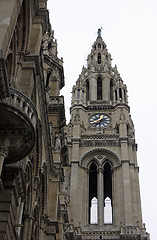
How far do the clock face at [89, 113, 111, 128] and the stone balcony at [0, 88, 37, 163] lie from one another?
1460 inches

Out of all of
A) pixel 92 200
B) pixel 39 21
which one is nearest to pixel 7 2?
pixel 39 21

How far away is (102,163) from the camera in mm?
44188

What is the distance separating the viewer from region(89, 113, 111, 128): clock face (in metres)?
49.0

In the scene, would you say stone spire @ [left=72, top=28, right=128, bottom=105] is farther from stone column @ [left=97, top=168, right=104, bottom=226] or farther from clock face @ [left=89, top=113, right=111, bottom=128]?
stone column @ [left=97, top=168, right=104, bottom=226]

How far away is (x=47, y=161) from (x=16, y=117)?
10240 millimetres

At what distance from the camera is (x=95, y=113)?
166 ft

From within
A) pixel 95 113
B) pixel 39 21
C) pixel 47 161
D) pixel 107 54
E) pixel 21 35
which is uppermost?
pixel 107 54

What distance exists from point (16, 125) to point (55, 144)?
1351cm

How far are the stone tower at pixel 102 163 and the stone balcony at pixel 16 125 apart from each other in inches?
1023

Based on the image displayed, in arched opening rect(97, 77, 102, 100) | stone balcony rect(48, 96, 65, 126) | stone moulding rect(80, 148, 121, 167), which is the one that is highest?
Answer: arched opening rect(97, 77, 102, 100)

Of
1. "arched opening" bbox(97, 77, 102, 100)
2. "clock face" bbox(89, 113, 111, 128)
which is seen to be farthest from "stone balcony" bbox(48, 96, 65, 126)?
"arched opening" bbox(97, 77, 102, 100)

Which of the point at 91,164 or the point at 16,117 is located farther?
the point at 91,164

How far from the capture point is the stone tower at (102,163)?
3819cm

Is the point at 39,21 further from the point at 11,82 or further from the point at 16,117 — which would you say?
the point at 16,117
